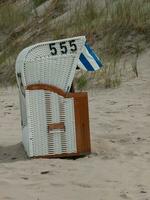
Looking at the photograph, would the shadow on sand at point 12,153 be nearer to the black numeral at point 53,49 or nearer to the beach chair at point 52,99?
the beach chair at point 52,99

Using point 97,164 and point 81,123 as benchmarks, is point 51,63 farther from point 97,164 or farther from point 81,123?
point 97,164

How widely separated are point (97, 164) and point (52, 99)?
0.81 meters

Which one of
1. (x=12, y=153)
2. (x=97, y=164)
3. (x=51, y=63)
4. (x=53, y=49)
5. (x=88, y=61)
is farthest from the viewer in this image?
(x=12, y=153)

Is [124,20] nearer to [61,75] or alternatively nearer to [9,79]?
[9,79]

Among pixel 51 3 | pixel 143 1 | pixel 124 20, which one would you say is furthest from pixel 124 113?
pixel 51 3

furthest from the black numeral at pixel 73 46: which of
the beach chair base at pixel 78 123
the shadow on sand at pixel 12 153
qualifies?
the shadow on sand at pixel 12 153

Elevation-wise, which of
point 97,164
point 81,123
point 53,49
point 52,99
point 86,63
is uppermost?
point 53,49

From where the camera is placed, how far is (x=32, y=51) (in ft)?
21.8

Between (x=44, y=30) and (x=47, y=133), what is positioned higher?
(x=44, y=30)

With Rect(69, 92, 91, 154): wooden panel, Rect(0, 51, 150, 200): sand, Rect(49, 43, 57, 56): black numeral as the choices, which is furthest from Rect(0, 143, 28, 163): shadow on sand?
Rect(49, 43, 57, 56): black numeral

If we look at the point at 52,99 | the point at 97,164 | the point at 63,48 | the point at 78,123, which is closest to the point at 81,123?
the point at 78,123

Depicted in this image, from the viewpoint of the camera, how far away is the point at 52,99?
6.67 m

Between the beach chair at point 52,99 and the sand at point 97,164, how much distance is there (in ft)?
0.61

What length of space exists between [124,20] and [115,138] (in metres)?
6.37
